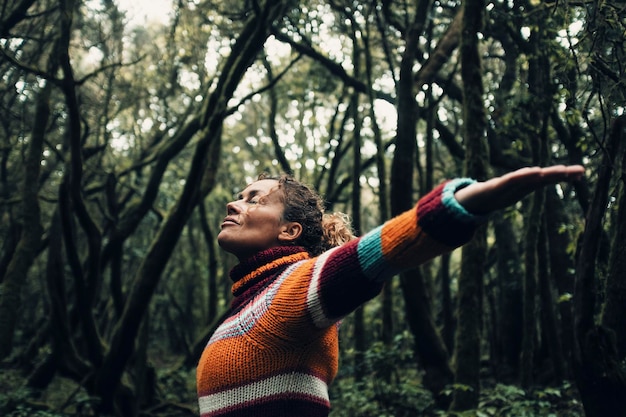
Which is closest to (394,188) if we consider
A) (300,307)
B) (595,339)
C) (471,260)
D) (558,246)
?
(471,260)

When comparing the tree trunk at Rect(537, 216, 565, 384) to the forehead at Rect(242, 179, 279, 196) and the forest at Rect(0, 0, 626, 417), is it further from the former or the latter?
the forehead at Rect(242, 179, 279, 196)

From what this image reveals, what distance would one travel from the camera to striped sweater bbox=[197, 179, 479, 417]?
58.6 inches

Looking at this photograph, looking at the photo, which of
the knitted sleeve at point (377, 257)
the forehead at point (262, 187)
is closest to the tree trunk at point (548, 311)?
the forehead at point (262, 187)

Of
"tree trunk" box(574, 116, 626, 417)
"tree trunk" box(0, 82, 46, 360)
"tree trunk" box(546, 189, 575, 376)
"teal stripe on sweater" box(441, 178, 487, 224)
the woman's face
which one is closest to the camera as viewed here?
"teal stripe on sweater" box(441, 178, 487, 224)

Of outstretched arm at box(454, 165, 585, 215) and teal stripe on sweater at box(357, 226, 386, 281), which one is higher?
outstretched arm at box(454, 165, 585, 215)

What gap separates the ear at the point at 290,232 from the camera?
2262mm

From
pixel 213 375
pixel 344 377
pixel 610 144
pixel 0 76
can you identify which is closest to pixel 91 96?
pixel 0 76

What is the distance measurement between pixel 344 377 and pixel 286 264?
34.4ft

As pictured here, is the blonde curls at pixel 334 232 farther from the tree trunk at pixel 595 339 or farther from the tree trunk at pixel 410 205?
the tree trunk at pixel 410 205

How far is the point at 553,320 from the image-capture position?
7.70 metres

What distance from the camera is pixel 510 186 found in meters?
1.34

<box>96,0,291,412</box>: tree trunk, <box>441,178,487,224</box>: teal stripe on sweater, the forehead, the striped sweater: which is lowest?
the striped sweater

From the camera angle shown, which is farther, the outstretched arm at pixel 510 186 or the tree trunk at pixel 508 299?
the tree trunk at pixel 508 299

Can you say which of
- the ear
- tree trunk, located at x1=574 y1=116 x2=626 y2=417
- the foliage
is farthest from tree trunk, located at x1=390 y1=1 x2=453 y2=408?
the ear
